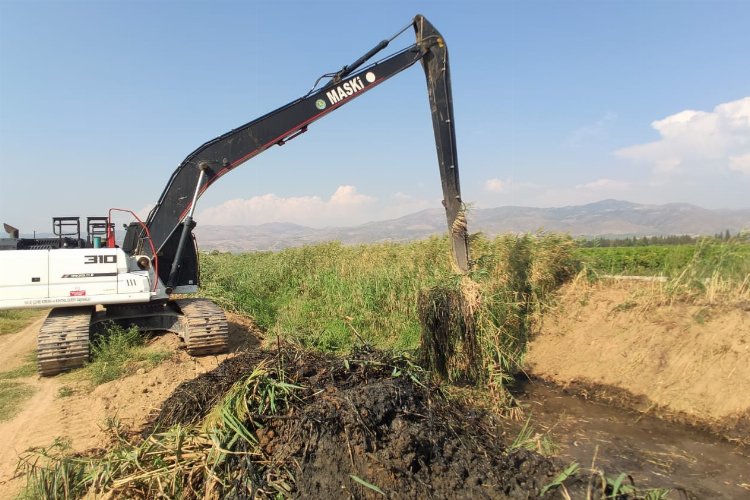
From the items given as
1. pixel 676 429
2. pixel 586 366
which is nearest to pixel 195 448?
pixel 676 429

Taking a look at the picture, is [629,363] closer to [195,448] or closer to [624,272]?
[624,272]

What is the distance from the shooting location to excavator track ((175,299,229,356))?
24.1 feet

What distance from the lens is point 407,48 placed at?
820cm

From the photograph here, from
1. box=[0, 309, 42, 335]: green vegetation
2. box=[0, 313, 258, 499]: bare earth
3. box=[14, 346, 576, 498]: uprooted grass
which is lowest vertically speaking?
box=[0, 309, 42, 335]: green vegetation

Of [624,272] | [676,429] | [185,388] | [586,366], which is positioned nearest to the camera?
[185,388]

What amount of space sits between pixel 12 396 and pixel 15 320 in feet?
28.7

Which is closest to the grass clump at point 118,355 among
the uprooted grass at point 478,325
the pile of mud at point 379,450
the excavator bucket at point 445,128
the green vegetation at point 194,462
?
the green vegetation at point 194,462

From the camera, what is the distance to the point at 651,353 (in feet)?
21.1

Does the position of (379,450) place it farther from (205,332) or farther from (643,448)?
(205,332)

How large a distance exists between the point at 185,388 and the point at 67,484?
1097 millimetres

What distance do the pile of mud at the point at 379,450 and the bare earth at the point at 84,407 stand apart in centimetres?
199

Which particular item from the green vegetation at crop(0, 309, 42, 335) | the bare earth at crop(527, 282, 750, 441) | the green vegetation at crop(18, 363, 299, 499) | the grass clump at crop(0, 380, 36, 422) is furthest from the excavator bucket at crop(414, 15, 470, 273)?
the green vegetation at crop(0, 309, 42, 335)

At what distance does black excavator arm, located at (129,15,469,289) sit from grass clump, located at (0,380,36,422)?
237cm

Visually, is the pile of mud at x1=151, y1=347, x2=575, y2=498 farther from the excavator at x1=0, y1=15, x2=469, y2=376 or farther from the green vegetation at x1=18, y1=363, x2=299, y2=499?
the excavator at x1=0, y1=15, x2=469, y2=376
